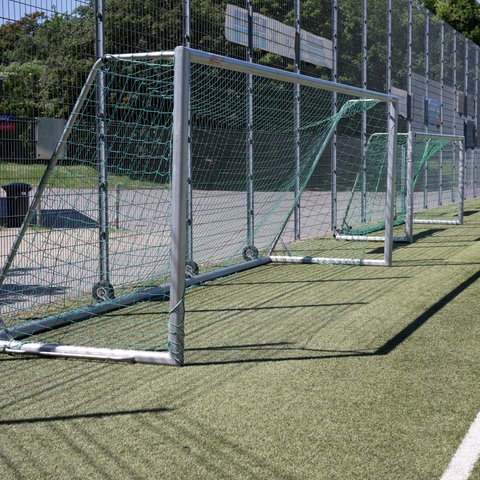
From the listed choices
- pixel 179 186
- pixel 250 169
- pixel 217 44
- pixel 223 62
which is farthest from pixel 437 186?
pixel 179 186

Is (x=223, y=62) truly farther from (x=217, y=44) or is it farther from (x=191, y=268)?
(x=217, y=44)

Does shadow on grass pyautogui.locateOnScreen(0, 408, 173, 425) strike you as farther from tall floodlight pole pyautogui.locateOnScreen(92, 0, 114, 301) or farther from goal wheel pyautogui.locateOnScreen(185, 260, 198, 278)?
goal wheel pyautogui.locateOnScreen(185, 260, 198, 278)

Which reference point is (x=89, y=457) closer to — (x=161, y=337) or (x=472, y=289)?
(x=161, y=337)

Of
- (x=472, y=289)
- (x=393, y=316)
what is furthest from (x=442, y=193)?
(x=393, y=316)

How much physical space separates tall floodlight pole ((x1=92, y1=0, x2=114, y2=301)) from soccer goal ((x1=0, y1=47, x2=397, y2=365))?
0.01 m

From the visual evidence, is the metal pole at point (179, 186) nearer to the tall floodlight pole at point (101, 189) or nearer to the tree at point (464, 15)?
the tall floodlight pole at point (101, 189)

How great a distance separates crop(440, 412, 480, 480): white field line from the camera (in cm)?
269

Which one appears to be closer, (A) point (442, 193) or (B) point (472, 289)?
(B) point (472, 289)

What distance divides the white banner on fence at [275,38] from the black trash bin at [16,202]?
3701 mm

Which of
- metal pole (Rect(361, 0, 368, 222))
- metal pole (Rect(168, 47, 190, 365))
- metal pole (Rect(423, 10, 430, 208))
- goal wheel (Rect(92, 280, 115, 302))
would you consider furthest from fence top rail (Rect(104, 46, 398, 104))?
metal pole (Rect(423, 10, 430, 208))

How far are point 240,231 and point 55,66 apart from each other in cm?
333

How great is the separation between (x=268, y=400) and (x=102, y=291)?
8.79 ft

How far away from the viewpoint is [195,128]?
7309 mm

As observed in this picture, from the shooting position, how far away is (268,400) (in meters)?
3.49
